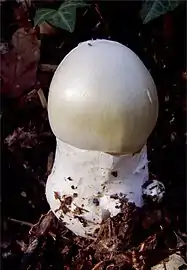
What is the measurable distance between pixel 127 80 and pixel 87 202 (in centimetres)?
31

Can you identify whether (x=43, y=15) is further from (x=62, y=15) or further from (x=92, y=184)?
(x=92, y=184)

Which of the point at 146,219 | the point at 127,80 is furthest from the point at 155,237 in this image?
the point at 127,80

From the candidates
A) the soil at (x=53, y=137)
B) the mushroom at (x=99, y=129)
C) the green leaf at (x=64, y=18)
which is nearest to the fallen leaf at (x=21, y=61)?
the soil at (x=53, y=137)

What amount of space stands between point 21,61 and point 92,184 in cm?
43

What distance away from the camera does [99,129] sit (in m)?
1.22

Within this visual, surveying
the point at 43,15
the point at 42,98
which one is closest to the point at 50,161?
the point at 42,98

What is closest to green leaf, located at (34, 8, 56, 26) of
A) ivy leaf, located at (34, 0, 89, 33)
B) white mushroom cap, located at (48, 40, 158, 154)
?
ivy leaf, located at (34, 0, 89, 33)

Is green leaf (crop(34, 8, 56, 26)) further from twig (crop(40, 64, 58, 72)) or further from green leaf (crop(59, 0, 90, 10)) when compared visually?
twig (crop(40, 64, 58, 72))

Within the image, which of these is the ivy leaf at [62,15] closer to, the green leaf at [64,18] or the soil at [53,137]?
the green leaf at [64,18]

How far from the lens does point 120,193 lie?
1.33m

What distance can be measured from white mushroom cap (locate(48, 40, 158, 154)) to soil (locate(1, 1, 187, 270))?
306 millimetres

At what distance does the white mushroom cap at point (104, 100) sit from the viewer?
1212 mm

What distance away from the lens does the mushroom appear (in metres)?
1.22

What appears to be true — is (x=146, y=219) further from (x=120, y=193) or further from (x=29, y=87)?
(x=29, y=87)
